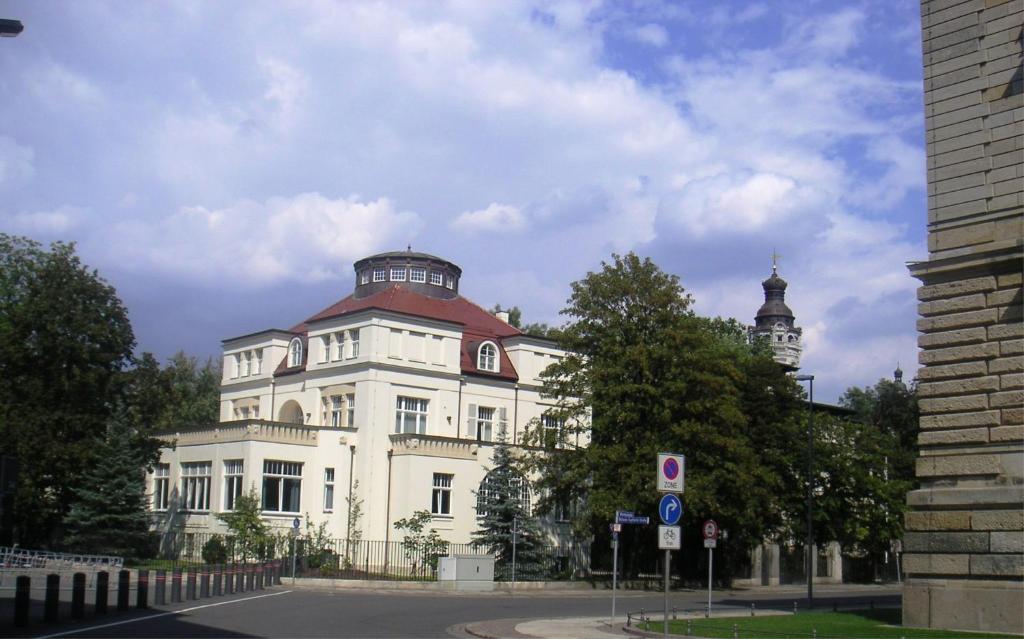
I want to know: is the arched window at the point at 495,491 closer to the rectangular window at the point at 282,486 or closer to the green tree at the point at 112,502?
the rectangular window at the point at 282,486

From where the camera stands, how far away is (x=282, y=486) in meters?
48.6

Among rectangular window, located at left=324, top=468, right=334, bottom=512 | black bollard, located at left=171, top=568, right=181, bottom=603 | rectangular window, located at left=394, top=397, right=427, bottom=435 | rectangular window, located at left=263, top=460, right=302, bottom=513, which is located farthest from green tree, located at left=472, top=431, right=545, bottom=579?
black bollard, located at left=171, top=568, right=181, bottom=603

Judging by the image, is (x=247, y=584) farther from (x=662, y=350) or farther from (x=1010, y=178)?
(x=1010, y=178)

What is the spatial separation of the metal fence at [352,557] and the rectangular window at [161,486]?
3356 millimetres

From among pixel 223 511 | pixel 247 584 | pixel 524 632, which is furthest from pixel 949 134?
pixel 223 511

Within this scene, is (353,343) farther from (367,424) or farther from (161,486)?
(161,486)

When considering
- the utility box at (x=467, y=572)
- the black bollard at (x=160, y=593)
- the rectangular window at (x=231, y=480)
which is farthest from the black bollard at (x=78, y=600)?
the rectangular window at (x=231, y=480)

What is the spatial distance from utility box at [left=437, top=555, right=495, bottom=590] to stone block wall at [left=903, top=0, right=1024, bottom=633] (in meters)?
19.9

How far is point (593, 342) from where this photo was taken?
155ft

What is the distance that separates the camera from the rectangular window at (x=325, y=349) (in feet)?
179

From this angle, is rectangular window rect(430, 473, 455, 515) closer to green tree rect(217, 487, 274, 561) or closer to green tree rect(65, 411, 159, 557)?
green tree rect(217, 487, 274, 561)

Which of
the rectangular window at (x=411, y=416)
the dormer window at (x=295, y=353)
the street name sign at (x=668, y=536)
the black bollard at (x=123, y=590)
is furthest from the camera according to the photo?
Result: the dormer window at (x=295, y=353)

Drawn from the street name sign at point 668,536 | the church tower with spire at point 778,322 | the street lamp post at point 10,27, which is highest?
the church tower with spire at point 778,322

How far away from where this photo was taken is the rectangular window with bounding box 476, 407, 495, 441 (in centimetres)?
5616
